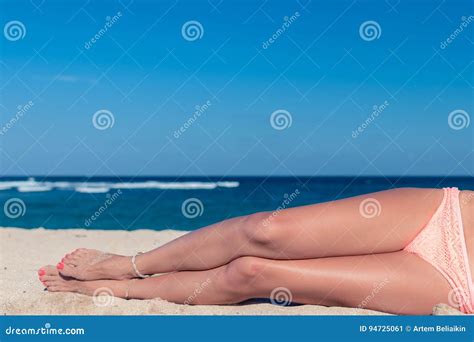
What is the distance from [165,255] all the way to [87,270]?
0.57 m

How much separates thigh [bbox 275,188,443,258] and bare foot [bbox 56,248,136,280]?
105 centimetres

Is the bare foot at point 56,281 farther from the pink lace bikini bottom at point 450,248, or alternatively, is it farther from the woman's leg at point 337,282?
the pink lace bikini bottom at point 450,248

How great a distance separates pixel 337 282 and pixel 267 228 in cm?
49

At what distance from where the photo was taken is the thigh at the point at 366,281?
322cm

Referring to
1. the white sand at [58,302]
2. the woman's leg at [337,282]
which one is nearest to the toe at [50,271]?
the white sand at [58,302]

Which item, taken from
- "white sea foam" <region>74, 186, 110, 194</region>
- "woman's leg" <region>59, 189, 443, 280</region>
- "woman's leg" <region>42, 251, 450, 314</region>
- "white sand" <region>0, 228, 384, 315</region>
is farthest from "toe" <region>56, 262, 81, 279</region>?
"white sea foam" <region>74, 186, 110, 194</region>

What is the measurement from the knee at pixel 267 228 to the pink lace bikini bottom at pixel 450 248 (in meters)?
0.69

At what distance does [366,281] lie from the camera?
327 centimetres

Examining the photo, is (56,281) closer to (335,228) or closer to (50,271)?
(50,271)

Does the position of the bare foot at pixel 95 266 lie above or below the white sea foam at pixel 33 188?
below

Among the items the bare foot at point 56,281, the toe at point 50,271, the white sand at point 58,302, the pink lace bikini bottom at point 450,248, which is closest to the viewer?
the pink lace bikini bottom at point 450,248

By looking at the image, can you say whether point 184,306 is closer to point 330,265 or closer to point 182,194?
point 330,265

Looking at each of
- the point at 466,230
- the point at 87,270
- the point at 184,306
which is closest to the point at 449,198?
the point at 466,230

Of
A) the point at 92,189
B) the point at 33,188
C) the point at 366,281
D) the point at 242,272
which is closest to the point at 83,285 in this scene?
the point at 242,272
